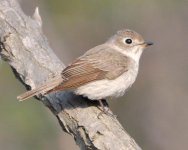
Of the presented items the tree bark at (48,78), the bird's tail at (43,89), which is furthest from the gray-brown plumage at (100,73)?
the tree bark at (48,78)

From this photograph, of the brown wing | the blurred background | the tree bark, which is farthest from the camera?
the blurred background

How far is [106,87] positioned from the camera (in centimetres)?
871

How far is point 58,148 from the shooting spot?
12477mm

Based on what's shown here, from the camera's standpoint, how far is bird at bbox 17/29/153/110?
8.45 metres

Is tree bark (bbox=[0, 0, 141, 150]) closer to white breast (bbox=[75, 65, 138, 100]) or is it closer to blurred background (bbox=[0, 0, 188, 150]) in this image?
white breast (bbox=[75, 65, 138, 100])

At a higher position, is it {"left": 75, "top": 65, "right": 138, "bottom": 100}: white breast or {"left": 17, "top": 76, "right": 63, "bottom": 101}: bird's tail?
{"left": 17, "top": 76, "right": 63, "bottom": 101}: bird's tail

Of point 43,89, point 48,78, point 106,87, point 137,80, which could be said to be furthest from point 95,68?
point 137,80

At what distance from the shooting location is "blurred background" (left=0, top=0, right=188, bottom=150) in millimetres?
13016

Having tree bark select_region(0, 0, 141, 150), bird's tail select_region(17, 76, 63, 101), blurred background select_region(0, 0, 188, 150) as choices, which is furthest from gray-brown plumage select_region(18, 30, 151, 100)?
blurred background select_region(0, 0, 188, 150)

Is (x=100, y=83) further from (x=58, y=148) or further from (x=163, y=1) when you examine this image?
(x=163, y=1)

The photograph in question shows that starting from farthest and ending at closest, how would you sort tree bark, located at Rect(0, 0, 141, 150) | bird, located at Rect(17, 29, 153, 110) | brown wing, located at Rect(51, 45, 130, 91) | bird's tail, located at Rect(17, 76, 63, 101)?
brown wing, located at Rect(51, 45, 130, 91) → bird, located at Rect(17, 29, 153, 110) → bird's tail, located at Rect(17, 76, 63, 101) → tree bark, located at Rect(0, 0, 141, 150)

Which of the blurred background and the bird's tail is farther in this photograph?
the blurred background

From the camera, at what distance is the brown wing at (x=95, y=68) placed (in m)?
8.56

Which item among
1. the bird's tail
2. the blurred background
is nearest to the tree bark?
the bird's tail
